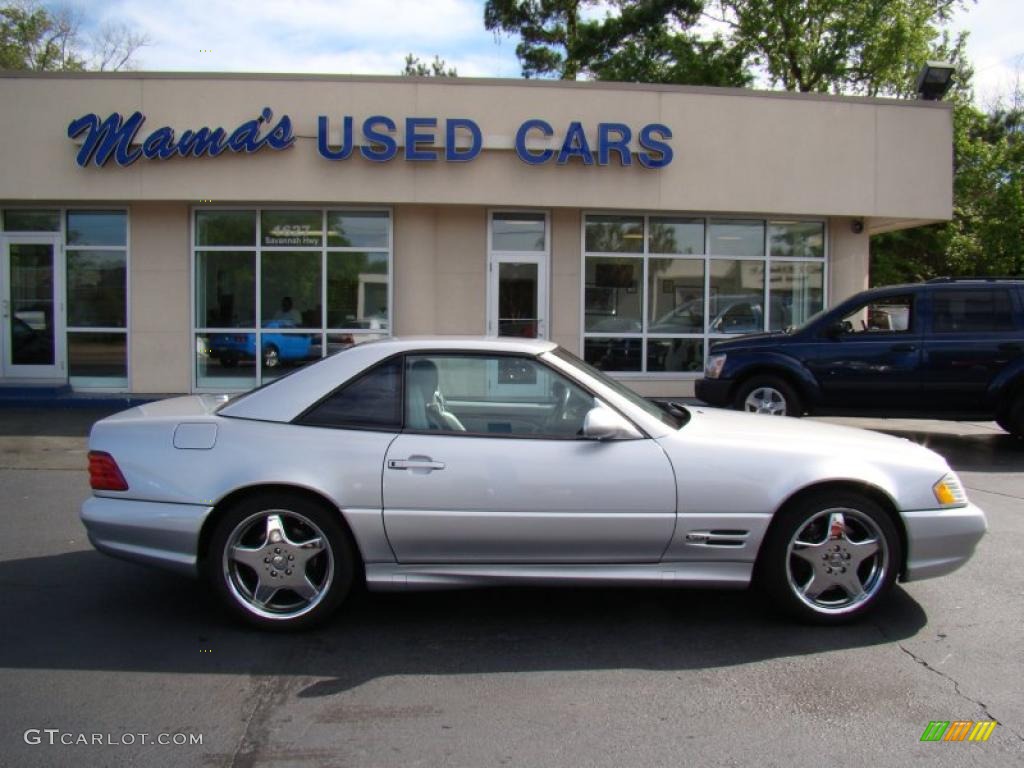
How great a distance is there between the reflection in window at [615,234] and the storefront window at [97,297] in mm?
7502

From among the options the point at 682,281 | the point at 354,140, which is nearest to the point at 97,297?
the point at 354,140

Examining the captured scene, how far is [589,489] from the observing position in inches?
168

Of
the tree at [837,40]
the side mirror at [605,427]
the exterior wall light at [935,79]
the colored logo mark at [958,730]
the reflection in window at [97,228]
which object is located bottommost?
the colored logo mark at [958,730]

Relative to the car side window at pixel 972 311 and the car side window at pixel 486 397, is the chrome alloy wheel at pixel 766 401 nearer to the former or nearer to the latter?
→ the car side window at pixel 972 311

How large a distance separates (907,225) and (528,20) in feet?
69.1

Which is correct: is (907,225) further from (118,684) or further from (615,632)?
(118,684)

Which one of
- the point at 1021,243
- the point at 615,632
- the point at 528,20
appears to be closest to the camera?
the point at 615,632

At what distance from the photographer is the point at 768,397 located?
34.3 ft

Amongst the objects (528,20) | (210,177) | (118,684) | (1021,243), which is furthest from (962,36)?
(118,684)

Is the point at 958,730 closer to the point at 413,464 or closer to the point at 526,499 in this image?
the point at 526,499

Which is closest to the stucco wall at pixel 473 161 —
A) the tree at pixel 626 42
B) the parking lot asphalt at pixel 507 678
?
the parking lot asphalt at pixel 507 678

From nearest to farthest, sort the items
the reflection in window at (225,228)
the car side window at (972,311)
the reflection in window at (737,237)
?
the car side window at (972,311) → the reflection in window at (225,228) → the reflection in window at (737,237)

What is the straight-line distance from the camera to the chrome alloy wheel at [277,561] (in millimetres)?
4312

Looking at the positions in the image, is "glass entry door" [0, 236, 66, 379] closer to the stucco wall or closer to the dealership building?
the dealership building
